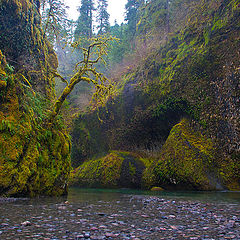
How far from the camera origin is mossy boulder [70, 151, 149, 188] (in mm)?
15914

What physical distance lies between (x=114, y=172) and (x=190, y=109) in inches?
294

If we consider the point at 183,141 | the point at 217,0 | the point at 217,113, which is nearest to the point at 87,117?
the point at 183,141

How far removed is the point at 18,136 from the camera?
679 cm

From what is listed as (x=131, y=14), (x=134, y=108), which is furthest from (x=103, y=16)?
(x=134, y=108)

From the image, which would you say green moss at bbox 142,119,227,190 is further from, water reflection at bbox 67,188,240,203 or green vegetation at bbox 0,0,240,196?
water reflection at bbox 67,188,240,203

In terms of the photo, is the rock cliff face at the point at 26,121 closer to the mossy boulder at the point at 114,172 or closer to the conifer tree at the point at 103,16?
the mossy boulder at the point at 114,172

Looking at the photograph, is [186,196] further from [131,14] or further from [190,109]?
[131,14]

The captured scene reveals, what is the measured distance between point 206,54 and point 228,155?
6.59 meters

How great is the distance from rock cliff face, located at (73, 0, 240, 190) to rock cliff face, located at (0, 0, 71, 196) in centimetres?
670

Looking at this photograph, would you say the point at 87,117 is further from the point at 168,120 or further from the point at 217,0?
the point at 217,0

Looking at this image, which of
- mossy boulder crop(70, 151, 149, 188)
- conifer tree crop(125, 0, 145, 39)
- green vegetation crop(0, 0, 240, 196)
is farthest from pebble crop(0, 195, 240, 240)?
conifer tree crop(125, 0, 145, 39)

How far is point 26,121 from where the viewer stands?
738 cm

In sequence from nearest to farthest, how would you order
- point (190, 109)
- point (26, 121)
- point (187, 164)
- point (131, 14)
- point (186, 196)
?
point (26, 121) → point (186, 196) → point (187, 164) → point (190, 109) → point (131, 14)

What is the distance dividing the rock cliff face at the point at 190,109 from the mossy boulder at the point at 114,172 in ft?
3.84
